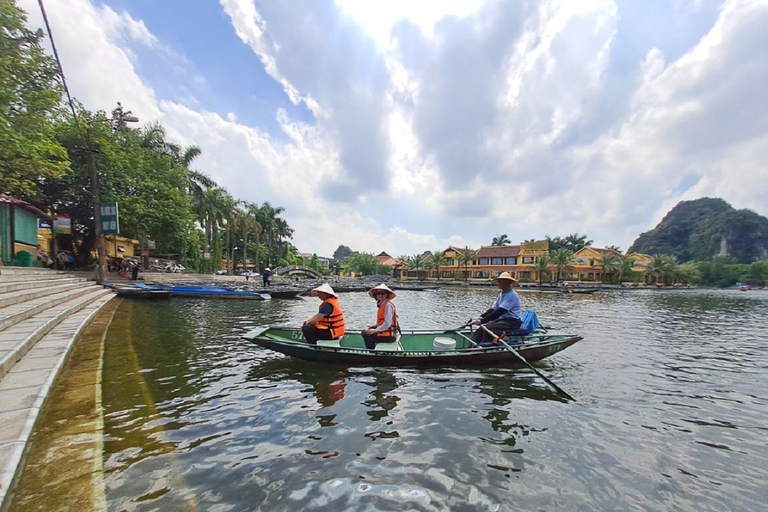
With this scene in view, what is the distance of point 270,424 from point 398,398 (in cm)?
249

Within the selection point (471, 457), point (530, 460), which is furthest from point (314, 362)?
point (530, 460)

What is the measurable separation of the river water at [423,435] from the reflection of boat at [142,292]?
12.7 m

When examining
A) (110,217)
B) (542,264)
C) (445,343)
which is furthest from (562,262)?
(110,217)

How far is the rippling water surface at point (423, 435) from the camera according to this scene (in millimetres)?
3859

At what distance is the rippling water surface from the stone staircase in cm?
90

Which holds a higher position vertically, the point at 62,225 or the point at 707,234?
the point at 707,234

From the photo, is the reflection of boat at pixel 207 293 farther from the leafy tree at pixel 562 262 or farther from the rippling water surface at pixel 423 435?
the leafy tree at pixel 562 262

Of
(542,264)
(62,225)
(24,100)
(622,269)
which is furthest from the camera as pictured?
(622,269)

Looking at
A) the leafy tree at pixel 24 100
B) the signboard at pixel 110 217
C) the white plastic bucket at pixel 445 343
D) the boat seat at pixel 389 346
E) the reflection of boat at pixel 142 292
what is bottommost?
the white plastic bucket at pixel 445 343

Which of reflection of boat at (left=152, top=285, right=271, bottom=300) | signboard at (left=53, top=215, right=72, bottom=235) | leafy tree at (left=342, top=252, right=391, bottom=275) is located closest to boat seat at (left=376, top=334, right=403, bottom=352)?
reflection of boat at (left=152, top=285, right=271, bottom=300)

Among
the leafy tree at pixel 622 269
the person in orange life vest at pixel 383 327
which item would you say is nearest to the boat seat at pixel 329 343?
the person in orange life vest at pixel 383 327

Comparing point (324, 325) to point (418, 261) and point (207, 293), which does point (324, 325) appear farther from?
point (418, 261)

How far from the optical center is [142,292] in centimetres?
2042

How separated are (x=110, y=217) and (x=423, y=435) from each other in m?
22.2
